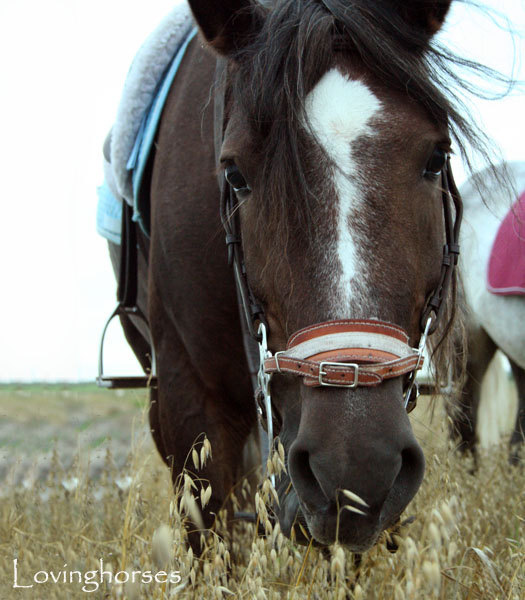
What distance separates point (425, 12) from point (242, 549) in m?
2.37

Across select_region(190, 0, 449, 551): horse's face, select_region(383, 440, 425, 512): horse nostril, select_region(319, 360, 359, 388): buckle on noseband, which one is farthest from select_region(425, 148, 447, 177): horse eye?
select_region(383, 440, 425, 512): horse nostril

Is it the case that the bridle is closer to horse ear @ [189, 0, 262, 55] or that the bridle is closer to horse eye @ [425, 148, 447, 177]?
horse eye @ [425, 148, 447, 177]

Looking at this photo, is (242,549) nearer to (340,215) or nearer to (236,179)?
(236,179)

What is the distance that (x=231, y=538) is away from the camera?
2.73 meters

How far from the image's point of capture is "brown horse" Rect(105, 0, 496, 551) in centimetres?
145

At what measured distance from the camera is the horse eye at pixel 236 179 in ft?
6.23

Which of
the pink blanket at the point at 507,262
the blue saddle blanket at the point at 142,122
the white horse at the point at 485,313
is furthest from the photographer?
the white horse at the point at 485,313

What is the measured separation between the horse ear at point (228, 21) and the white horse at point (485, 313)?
88.3 inches

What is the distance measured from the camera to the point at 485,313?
4.43m

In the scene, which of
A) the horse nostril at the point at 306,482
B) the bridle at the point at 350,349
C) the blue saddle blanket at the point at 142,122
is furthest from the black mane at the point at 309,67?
the blue saddle blanket at the point at 142,122

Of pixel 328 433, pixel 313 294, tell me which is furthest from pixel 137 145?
pixel 328 433

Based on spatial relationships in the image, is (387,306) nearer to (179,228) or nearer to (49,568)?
(179,228)

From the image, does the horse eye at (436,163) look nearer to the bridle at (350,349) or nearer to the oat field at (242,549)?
the bridle at (350,349)

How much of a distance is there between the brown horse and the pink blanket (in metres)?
1.86
